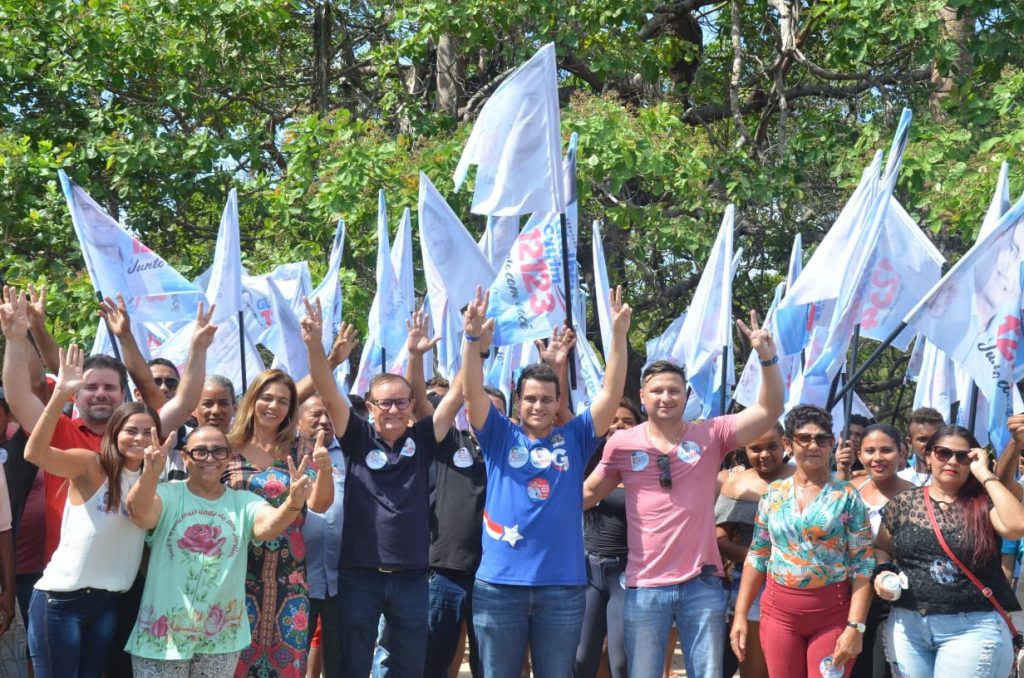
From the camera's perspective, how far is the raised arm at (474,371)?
5410mm

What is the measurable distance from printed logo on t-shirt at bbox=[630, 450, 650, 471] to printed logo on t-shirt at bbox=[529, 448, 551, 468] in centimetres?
36

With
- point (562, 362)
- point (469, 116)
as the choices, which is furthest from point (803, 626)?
point (469, 116)

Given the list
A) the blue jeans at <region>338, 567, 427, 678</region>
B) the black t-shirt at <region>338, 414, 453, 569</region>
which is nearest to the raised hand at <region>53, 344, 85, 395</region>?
the black t-shirt at <region>338, 414, 453, 569</region>

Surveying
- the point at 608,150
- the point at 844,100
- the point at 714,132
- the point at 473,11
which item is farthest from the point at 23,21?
the point at 844,100

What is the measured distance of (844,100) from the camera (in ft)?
44.2

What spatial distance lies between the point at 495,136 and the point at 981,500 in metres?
2.96

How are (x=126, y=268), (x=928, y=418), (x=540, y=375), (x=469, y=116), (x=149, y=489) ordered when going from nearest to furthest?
(x=149, y=489) → (x=540, y=375) → (x=928, y=418) → (x=126, y=268) → (x=469, y=116)

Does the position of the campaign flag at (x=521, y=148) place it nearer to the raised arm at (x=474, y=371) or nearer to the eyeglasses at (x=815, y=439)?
the raised arm at (x=474, y=371)

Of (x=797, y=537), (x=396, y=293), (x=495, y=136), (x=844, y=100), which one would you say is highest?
(x=844, y=100)

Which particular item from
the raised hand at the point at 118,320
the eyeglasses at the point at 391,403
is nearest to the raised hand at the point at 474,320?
the eyeglasses at the point at 391,403

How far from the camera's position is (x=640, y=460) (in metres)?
5.55

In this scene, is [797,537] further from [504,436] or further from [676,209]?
[676,209]

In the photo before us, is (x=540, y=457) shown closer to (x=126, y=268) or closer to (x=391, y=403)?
(x=391, y=403)

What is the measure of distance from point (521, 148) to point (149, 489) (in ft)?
9.06
